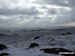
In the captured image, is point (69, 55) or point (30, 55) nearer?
point (69, 55)

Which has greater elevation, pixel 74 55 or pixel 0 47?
pixel 0 47

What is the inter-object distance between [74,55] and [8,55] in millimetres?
9043

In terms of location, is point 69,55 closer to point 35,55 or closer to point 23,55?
point 35,55

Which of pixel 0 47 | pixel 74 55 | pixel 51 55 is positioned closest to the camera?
pixel 74 55

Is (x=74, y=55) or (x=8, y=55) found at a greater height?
(x=8, y=55)

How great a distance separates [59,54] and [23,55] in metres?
5.00

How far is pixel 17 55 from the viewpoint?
22109 millimetres

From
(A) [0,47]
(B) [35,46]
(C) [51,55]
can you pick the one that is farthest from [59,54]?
(A) [0,47]

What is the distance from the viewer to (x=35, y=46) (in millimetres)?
28953

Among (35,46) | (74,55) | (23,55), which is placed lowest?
(74,55)

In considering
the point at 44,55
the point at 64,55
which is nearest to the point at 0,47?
the point at 44,55

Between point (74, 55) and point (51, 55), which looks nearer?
point (74, 55)

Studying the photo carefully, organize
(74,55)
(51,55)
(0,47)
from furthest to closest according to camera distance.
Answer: (0,47) < (51,55) < (74,55)

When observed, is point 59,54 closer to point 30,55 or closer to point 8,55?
point 30,55
